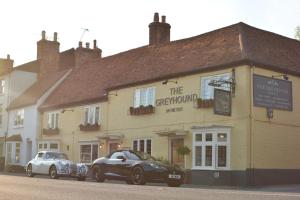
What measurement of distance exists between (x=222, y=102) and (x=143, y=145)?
758cm

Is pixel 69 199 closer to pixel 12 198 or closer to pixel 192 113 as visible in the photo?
pixel 12 198

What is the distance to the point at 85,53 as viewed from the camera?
154 ft

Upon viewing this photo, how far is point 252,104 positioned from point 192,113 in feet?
12.3

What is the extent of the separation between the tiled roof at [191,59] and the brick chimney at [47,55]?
10.3m

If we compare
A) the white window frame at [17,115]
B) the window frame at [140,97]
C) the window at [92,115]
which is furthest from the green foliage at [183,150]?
the white window frame at [17,115]

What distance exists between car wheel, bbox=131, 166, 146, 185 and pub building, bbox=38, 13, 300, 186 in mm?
4832

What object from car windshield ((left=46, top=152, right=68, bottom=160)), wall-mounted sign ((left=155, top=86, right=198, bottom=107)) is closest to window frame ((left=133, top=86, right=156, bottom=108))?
wall-mounted sign ((left=155, top=86, right=198, bottom=107))

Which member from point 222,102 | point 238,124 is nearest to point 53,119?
point 222,102

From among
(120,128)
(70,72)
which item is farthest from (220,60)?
(70,72)

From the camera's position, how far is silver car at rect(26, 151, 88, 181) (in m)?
28.3

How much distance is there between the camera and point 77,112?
38.4 m

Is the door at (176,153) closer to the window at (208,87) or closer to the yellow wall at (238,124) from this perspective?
the yellow wall at (238,124)

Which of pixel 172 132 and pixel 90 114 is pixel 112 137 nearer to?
pixel 90 114

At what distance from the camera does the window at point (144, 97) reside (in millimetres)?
31572
